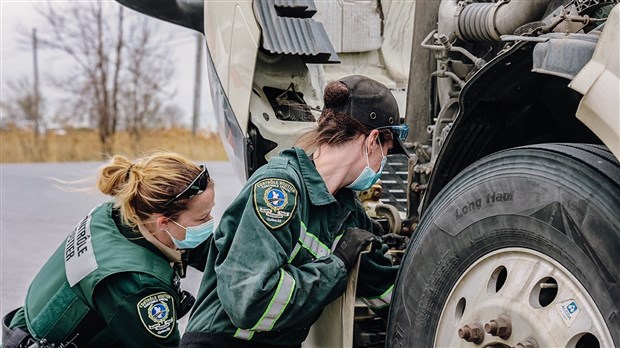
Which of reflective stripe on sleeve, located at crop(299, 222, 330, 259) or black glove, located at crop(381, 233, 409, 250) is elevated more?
reflective stripe on sleeve, located at crop(299, 222, 330, 259)

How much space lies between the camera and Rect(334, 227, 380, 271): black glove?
2.90m

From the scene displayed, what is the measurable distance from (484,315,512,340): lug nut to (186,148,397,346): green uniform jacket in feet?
2.19

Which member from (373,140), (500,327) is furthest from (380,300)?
(500,327)

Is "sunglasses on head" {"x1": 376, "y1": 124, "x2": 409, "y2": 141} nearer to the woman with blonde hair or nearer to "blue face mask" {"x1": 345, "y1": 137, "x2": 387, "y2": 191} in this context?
"blue face mask" {"x1": 345, "y1": 137, "x2": 387, "y2": 191}

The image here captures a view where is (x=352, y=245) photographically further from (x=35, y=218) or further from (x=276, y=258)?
(x=35, y=218)

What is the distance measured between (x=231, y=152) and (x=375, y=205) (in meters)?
1.27

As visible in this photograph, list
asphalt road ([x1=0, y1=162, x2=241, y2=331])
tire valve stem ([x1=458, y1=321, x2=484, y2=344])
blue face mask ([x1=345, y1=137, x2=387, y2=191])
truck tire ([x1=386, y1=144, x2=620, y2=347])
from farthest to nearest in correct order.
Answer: asphalt road ([x1=0, y1=162, x2=241, y2=331]) → blue face mask ([x1=345, y1=137, x2=387, y2=191]) → tire valve stem ([x1=458, y1=321, x2=484, y2=344]) → truck tire ([x1=386, y1=144, x2=620, y2=347])

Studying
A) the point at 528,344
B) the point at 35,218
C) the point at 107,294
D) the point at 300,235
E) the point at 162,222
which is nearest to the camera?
the point at 528,344

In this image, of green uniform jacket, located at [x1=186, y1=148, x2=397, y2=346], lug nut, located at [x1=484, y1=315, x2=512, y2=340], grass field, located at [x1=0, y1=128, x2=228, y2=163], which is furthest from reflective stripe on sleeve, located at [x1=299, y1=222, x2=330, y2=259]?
→ grass field, located at [x1=0, y1=128, x2=228, y2=163]

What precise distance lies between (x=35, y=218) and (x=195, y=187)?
25.4 feet

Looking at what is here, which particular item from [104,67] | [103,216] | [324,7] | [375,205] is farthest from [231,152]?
[104,67]

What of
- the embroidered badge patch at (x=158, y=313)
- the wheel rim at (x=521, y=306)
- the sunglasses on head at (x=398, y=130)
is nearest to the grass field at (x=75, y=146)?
the embroidered badge patch at (x=158, y=313)

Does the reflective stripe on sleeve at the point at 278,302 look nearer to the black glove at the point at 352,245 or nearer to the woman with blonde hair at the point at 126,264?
the black glove at the point at 352,245

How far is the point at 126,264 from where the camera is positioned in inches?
128
